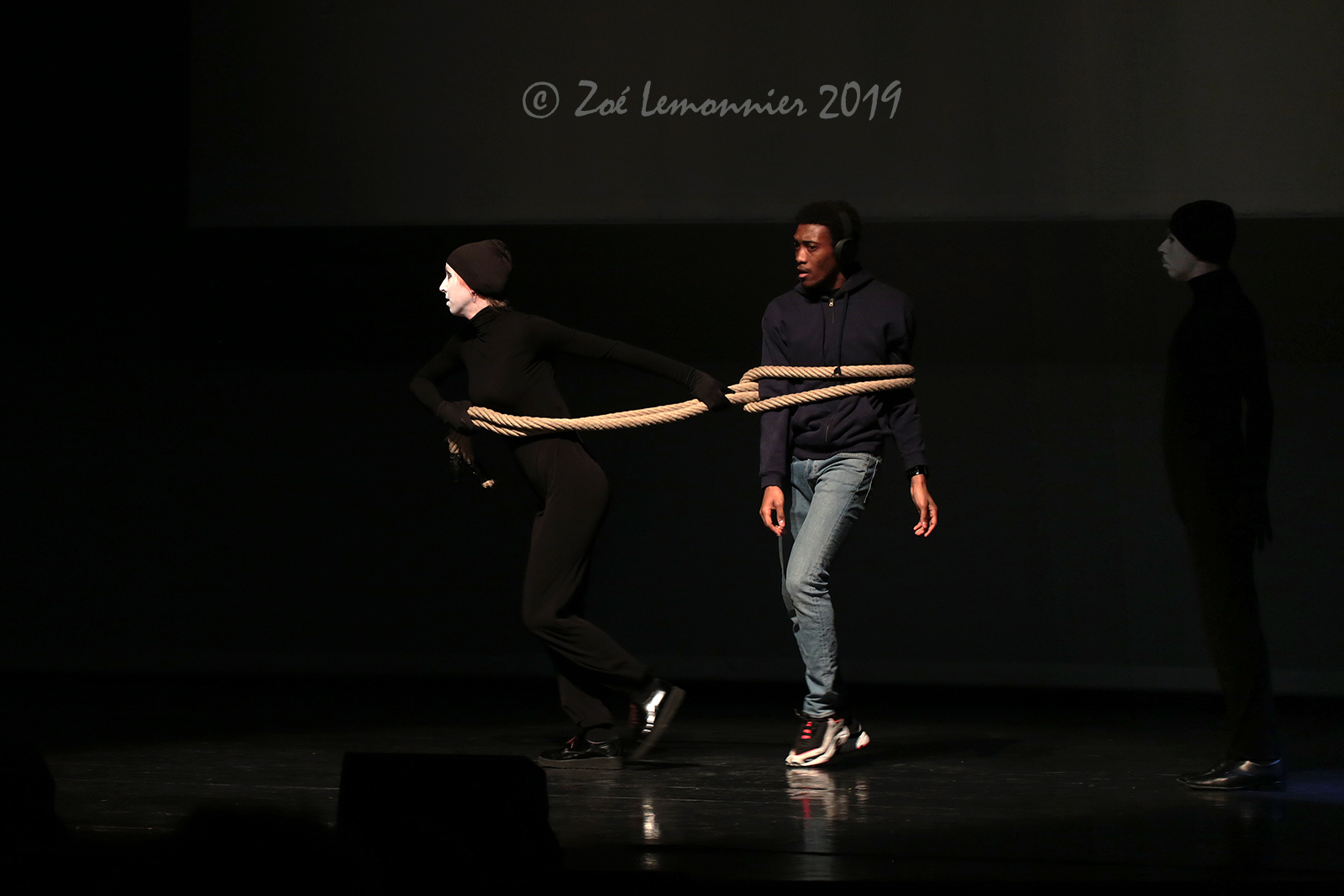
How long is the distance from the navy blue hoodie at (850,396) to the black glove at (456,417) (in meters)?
0.64

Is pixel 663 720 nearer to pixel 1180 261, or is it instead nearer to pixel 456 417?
pixel 456 417

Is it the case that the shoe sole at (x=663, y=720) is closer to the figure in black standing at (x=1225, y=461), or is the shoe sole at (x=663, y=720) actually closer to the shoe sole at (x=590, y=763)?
the shoe sole at (x=590, y=763)

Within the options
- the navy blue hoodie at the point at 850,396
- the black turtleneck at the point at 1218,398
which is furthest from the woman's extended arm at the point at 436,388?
the black turtleneck at the point at 1218,398

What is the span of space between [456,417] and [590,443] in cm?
164

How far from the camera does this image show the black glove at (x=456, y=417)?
2.86 metres

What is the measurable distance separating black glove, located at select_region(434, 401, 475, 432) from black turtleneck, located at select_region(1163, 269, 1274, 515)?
1433 mm

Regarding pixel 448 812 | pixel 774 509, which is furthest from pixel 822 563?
pixel 448 812

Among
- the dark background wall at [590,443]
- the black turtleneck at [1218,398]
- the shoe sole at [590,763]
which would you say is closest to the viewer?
the black turtleneck at [1218,398]

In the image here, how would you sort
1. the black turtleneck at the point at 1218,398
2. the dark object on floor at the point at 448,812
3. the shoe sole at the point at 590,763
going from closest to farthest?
1. the dark object on floor at the point at 448,812
2. the black turtleneck at the point at 1218,398
3. the shoe sole at the point at 590,763

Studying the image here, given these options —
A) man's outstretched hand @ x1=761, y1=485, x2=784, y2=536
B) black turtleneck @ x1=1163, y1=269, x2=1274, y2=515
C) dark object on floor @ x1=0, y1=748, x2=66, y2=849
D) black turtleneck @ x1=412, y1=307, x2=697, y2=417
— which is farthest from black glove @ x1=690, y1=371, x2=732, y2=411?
dark object on floor @ x1=0, y1=748, x2=66, y2=849

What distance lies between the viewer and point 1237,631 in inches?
101

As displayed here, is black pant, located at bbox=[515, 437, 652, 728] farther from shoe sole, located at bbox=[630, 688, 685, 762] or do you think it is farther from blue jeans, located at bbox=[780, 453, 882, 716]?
blue jeans, located at bbox=[780, 453, 882, 716]

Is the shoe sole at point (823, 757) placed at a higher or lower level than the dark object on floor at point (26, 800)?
lower

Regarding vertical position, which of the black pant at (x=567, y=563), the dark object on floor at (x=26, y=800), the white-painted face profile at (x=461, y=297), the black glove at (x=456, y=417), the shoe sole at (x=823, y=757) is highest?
the white-painted face profile at (x=461, y=297)
